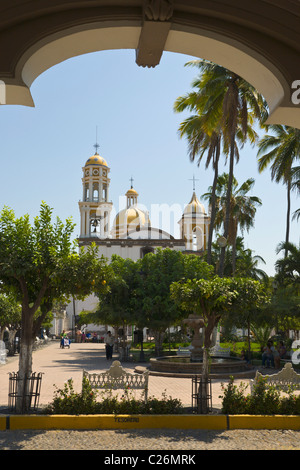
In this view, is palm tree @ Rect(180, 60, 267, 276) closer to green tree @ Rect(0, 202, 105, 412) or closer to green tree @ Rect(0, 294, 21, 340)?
green tree @ Rect(0, 294, 21, 340)

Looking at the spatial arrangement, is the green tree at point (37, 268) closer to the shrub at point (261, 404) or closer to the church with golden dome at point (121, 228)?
the shrub at point (261, 404)

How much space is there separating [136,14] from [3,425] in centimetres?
621

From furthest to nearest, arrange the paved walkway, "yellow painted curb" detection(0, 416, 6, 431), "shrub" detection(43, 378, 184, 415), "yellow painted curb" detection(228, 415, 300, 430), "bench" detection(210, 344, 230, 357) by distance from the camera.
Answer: "bench" detection(210, 344, 230, 357), "shrub" detection(43, 378, 184, 415), "yellow painted curb" detection(228, 415, 300, 430), "yellow painted curb" detection(0, 416, 6, 431), the paved walkway

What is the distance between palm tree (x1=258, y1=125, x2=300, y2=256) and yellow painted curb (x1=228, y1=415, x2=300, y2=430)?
664 inches

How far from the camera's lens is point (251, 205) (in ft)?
113

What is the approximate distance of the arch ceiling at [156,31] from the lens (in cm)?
460

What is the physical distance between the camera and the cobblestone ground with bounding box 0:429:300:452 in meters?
6.48

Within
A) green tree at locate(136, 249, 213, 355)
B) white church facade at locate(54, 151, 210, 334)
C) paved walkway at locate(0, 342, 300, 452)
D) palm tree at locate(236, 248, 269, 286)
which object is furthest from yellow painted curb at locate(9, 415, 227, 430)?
white church facade at locate(54, 151, 210, 334)

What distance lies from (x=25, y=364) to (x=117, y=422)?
2022mm

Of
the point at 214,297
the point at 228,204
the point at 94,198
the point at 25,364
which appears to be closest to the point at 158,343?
the point at 228,204

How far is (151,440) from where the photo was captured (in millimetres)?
6840

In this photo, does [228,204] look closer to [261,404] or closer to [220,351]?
[220,351]
